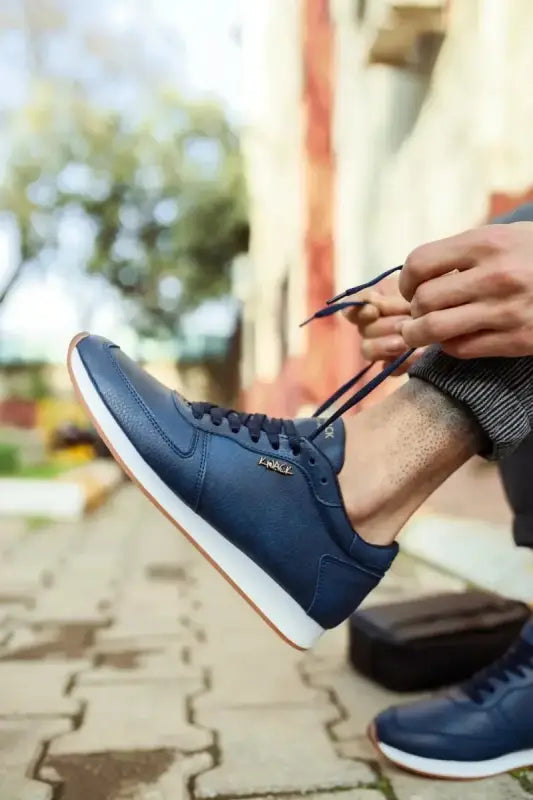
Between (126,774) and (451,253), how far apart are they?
39.6 inches

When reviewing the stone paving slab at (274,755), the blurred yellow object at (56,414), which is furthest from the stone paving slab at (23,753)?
the blurred yellow object at (56,414)

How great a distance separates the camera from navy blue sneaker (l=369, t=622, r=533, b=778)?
131cm

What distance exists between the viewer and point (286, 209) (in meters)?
9.44

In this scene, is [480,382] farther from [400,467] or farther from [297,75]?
[297,75]

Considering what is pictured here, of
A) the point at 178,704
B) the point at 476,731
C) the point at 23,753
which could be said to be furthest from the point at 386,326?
the point at 23,753

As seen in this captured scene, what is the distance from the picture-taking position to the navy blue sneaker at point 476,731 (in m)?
1.31

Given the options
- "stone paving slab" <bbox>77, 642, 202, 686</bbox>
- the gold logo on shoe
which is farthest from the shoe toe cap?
"stone paving slab" <bbox>77, 642, 202, 686</bbox>

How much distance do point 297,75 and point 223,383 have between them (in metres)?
10.5

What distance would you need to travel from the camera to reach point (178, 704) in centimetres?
171

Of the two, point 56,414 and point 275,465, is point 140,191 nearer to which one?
point 56,414

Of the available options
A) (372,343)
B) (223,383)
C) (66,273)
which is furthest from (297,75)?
(66,273)

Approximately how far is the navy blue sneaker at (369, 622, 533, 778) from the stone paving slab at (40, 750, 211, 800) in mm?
350

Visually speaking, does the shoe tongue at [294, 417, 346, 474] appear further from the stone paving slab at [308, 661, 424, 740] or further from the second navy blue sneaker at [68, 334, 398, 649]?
the stone paving slab at [308, 661, 424, 740]

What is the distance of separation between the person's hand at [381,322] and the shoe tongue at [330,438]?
0.77ft
